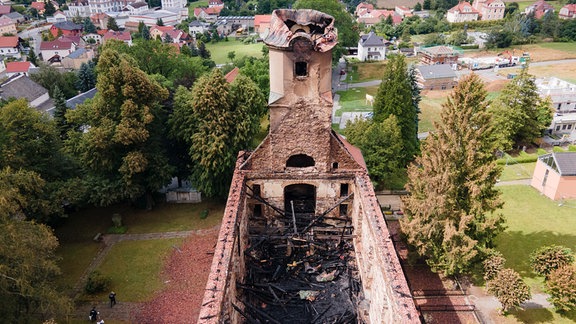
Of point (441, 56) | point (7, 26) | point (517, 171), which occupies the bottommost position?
point (517, 171)

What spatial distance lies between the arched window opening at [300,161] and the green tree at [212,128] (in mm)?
9357

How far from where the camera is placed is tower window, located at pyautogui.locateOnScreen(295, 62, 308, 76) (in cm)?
2322

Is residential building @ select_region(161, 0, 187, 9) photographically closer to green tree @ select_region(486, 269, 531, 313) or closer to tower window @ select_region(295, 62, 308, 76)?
tower window @ select_region(295, 62, 308, 76)

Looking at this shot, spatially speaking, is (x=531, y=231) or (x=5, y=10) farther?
(x=5, y=10)

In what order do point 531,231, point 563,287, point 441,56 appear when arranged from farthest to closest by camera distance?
1. point 441,56
2. point 531,231
3. point 563,287

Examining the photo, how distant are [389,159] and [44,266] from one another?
27.7 meters

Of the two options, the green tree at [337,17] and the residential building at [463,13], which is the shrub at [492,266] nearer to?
the green tree at [337,17]

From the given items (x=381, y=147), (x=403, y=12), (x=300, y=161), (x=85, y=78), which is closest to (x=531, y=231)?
(x=381, y=147)

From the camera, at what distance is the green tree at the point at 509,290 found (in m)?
24.8

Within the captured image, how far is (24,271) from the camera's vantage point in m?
20.5

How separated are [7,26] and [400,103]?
122343 millimetres

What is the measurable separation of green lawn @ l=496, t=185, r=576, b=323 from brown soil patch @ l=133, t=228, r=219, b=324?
62.7 feet

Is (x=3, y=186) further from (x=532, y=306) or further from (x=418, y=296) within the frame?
(x=532, y=306)

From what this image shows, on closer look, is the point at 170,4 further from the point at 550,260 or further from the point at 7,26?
the point at 550,260
